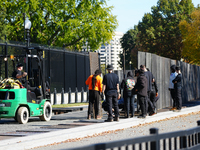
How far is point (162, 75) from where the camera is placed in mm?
17969

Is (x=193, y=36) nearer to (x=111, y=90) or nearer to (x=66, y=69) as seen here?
(x=66, y=69)

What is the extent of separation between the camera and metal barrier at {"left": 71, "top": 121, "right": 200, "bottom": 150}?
3.43 metres

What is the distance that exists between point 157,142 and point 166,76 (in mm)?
14908

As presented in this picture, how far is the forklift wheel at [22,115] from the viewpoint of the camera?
44.7 feet

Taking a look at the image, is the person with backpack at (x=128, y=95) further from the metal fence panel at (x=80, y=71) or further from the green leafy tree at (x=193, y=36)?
the green leafy tree at (x=193, y=36)

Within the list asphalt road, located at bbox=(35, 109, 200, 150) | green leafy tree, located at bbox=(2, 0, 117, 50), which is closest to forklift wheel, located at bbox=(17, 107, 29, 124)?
asphalt road, located at bbox=(35, 109, 200, 150)

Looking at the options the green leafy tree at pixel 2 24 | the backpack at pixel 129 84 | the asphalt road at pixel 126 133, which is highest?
the green leafy tree at pixel 2 24

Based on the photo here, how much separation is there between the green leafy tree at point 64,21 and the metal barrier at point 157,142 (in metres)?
29.2

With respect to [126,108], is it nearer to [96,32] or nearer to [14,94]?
[14,94]

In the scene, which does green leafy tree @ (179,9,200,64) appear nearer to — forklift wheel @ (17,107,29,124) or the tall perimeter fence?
the tall perimeter fence

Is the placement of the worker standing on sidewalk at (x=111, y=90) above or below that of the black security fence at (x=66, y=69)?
below

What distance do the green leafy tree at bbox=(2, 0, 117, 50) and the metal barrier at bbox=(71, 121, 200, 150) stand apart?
1151 inches

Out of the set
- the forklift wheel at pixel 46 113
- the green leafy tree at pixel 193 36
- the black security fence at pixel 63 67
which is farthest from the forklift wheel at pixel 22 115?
the green leafy tree at pixel 193 36

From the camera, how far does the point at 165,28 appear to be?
60.8m
